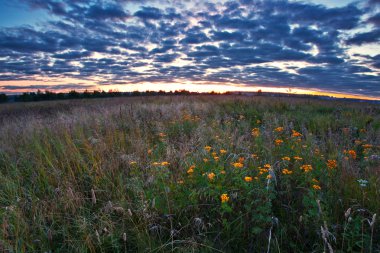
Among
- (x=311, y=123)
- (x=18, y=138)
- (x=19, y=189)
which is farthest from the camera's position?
(x=311, y=123)

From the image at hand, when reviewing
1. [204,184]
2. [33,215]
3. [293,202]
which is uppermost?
[204,184]

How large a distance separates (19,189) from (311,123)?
837 centimetres

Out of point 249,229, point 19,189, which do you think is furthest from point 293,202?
point 19,189

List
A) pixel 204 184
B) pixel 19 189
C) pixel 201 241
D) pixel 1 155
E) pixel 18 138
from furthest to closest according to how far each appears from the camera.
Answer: pixel 18 138 → pixel 1 155 → pixel 19 189 → pixel 204 184 → pixel 201 241

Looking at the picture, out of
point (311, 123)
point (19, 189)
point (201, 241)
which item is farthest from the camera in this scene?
point (311, 123)

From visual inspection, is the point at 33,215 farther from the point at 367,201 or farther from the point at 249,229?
the point at 367,201

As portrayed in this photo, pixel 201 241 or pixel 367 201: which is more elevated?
pixel 367 201

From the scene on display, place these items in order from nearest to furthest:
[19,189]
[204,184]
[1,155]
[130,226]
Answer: [130,226] → [204,184] → [19,189] → [1,155]

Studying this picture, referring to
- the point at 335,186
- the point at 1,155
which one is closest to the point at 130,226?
the point at 335,186

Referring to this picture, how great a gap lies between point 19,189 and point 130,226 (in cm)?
230

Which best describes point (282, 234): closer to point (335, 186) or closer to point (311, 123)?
point (335, 186)

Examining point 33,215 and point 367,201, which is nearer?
point 367,201

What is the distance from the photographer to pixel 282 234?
2.62 metres

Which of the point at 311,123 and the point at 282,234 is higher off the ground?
the point at 311,123
